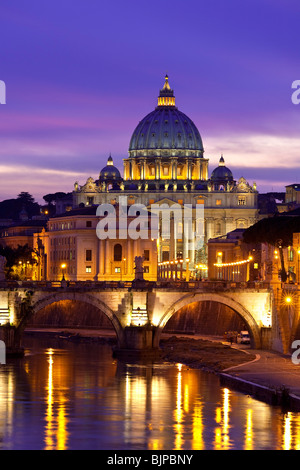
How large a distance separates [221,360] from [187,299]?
306 inches

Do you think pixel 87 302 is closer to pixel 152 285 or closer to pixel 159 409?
pixel 152 285

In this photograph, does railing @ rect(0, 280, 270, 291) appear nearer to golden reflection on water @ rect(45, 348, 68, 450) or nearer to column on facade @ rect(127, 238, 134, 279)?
golden reflection on water @ rect(45, 348, 68, 450)

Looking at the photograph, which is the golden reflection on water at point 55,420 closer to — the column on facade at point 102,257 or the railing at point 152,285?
the railing at point 152,285

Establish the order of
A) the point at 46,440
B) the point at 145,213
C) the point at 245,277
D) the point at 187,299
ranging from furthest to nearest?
the point at 145,213
the point at 245,277
the point at 187,299
the point at 46,440

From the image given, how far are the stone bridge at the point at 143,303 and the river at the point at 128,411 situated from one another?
2.55 meters

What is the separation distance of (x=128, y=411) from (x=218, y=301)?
23.5 metres

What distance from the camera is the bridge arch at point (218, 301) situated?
279ft

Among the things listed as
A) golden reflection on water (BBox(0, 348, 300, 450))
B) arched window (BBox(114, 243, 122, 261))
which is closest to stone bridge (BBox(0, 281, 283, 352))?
golden reflection on water (BBox(0, 348, 300, 450))

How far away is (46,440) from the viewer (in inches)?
2160

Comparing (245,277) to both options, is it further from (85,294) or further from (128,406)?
(128,406)

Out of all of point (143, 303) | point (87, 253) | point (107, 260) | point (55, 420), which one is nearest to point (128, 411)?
point (55, 420)

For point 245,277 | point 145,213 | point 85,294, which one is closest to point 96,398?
point 85,294

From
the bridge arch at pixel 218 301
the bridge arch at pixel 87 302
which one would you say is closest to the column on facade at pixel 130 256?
the bridge arch at pixel 87 302
